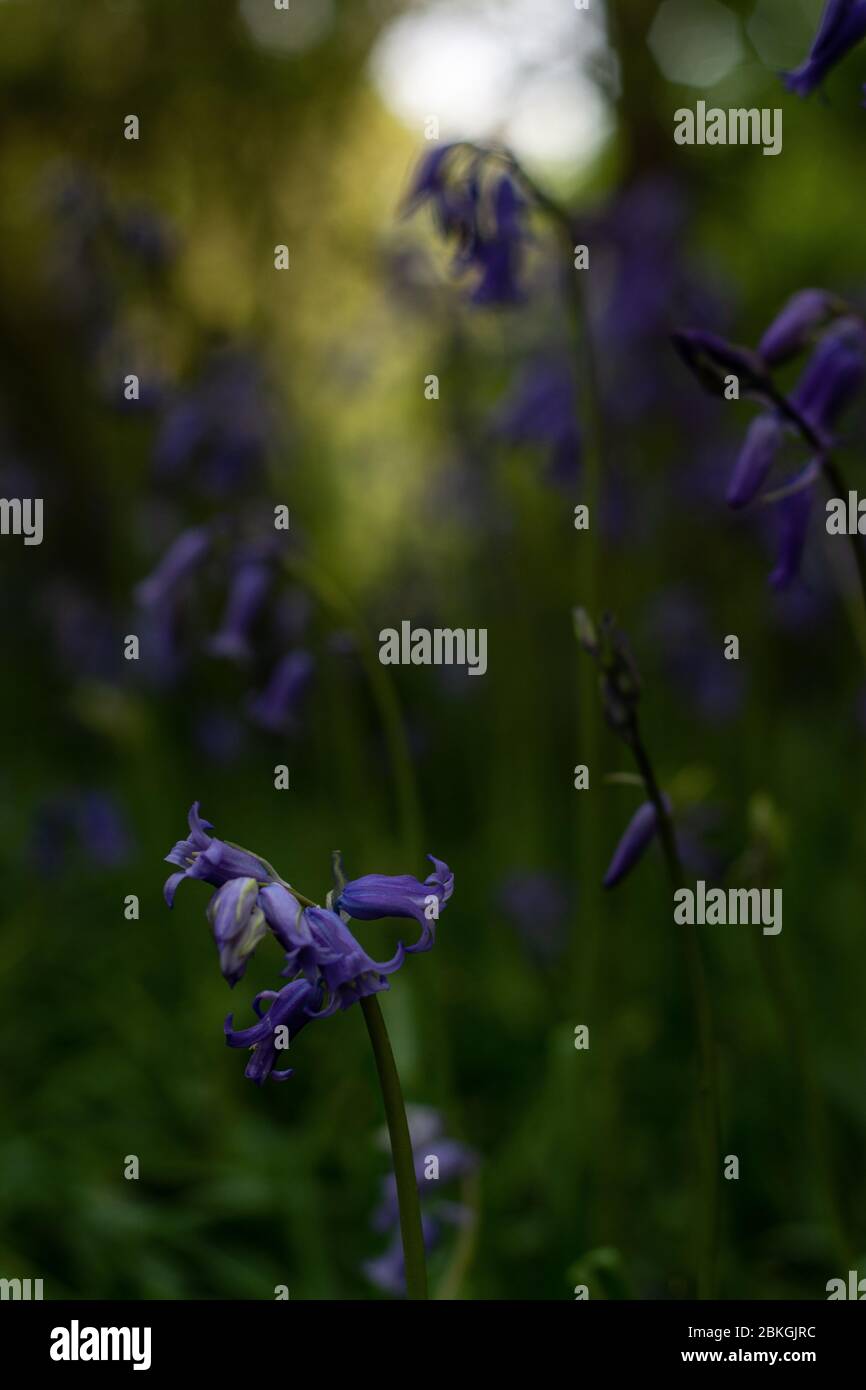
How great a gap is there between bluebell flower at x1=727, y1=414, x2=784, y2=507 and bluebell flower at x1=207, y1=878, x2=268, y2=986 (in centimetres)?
90

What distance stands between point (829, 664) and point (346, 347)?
3446 millimetres

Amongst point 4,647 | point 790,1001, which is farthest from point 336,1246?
point 4,647

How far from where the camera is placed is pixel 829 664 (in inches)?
323

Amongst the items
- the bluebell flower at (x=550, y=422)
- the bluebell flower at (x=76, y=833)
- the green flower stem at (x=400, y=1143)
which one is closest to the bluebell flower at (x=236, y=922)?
the green flower stem at (x=400, y=1143)

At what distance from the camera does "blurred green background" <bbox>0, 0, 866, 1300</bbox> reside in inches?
126

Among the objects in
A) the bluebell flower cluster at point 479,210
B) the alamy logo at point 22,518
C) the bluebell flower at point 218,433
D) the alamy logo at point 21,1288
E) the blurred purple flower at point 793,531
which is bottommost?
the alamy logo at point 21,1288

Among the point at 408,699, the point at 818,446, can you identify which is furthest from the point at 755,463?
the point at 408,699

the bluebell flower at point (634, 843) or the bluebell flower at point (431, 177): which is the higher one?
the bluebell flower at point (431, 177)

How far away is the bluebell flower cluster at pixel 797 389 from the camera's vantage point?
1835 millimetres

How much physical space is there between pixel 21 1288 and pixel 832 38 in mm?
2751

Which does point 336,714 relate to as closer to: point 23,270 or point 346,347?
point 346,347

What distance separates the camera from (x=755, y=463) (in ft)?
6.16

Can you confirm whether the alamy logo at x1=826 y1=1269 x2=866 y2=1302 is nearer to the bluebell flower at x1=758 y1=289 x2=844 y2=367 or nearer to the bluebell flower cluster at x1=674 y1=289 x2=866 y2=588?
the bluebell flower cluster at x1=674 y1=289 x2=866 y2=588
